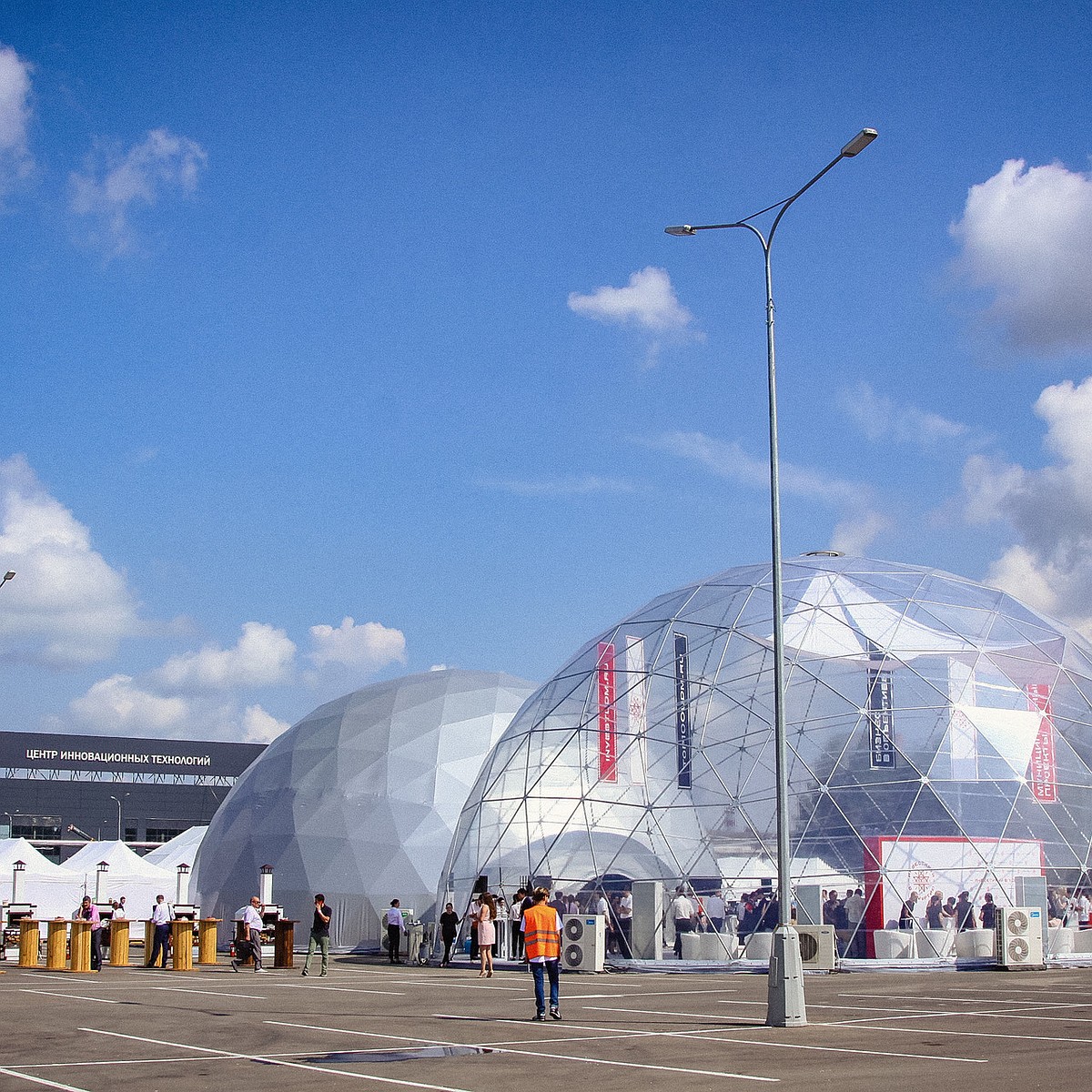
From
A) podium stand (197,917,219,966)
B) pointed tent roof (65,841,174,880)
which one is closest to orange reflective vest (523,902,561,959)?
podium stand (197,917,219,966)

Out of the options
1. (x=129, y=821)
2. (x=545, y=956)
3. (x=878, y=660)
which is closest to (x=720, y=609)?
(x=878, y=660)

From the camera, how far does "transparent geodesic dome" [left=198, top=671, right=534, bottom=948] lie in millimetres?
43844

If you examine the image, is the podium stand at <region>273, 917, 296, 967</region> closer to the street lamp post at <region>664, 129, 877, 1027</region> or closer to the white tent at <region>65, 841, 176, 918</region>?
the street lamp post at <region>664, 129, 877, 1027</region>

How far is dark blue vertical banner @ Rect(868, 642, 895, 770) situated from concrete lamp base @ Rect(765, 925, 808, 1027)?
1374cm

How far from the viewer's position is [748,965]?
26312mm

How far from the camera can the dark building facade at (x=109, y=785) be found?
114 m

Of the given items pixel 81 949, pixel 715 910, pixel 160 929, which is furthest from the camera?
pixel 160 929

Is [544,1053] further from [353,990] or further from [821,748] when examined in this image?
[821,748]

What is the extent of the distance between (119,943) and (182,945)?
3554mm

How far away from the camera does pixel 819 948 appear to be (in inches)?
971

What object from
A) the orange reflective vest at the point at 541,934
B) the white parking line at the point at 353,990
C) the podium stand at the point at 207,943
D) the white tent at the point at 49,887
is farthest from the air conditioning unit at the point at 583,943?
the white tent at the point at 49,887

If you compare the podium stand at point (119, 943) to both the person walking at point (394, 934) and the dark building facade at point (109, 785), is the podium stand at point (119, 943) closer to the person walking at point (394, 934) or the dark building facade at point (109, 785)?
the person walking at point (394, 934)

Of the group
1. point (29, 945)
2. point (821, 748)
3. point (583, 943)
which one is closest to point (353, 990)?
point (583, 943)

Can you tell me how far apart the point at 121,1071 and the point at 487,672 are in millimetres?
41522
